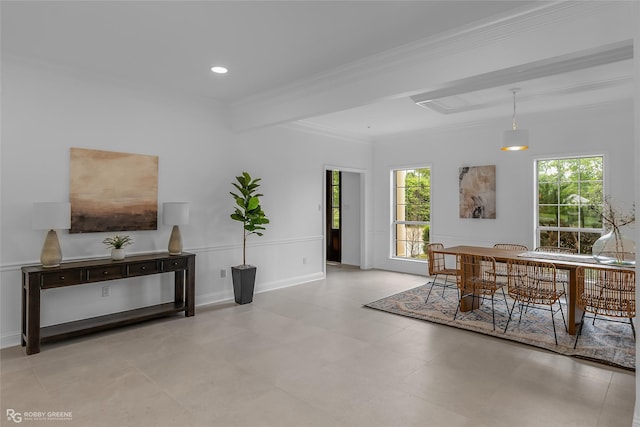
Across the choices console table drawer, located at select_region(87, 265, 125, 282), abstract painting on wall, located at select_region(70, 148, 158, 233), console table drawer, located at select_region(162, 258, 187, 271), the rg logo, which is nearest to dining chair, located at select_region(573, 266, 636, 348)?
console table drawer, located at select_region(162, 258, 187, 271)

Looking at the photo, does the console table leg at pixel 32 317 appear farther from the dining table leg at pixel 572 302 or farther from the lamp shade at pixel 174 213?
the dining table leg at pixel 572 302

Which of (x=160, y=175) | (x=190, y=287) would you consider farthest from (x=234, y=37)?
(x=190, y=287)

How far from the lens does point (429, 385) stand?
291 cm

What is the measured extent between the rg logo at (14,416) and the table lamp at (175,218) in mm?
2267

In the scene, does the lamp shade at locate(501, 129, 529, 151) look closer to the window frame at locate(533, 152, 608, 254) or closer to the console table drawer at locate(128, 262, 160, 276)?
the window frame at locate(533, 152, 608, 254)

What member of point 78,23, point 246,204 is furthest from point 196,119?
point 78,23

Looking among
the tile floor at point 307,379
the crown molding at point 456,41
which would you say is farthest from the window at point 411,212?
the crown molding at point 456,41

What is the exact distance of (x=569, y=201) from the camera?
571 cm

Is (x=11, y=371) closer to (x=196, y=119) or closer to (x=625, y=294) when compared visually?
(x=196, y=119)

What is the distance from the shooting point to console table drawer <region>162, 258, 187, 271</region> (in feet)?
14.4

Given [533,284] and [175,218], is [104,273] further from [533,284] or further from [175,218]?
[533,284]

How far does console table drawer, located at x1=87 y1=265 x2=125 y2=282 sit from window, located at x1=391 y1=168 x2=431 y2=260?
17.5ft

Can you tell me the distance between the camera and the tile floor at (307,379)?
2492 millimetres

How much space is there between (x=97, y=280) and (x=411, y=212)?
18.6ft
